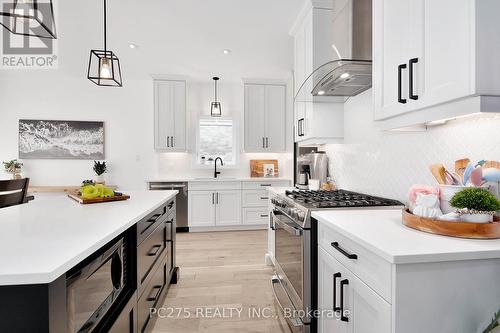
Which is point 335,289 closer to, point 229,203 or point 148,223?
point 148,223

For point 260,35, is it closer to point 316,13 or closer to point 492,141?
point 316,13

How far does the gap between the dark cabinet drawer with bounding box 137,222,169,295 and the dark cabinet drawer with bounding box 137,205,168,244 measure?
0.04 meters

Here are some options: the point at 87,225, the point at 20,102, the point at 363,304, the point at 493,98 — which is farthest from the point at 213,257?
the point at 20,102

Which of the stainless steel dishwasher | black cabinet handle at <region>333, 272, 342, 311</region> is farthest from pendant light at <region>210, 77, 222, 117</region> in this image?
black cabinet handle at <region>333, 272, 342, 311</region>

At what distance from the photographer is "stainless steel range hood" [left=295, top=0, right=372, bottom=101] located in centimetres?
172

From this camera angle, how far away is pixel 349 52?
6.17ft

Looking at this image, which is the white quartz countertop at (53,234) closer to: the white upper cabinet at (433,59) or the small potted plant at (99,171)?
the white upper cabinet at (433,59)

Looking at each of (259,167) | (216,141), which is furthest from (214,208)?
(216,141)

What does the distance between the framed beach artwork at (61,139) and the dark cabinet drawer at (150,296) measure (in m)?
3.51

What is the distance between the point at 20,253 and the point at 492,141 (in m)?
1.92

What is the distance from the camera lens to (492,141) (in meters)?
1.15

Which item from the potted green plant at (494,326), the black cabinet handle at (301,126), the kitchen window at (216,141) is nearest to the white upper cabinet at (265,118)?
the kitchen window at (216,141)

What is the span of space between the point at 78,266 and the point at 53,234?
0.20 meters

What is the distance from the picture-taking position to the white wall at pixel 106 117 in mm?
4621
